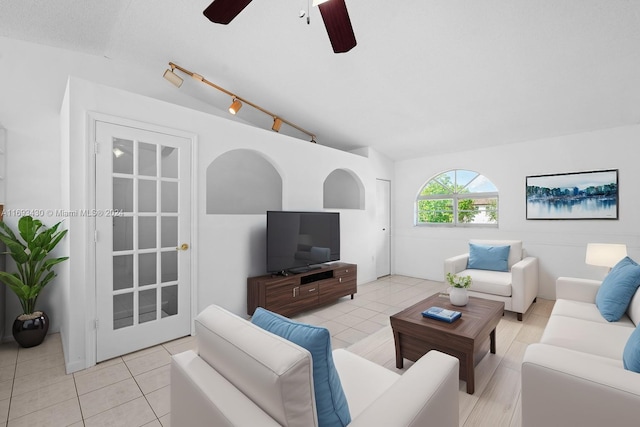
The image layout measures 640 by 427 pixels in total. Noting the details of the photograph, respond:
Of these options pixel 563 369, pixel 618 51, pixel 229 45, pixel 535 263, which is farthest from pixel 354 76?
pixel 535 263

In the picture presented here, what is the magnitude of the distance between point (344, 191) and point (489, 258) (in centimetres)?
283

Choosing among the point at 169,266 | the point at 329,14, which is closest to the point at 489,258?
the point at 329,14

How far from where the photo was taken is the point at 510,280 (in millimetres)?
3512

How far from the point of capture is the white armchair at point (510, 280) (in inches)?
133

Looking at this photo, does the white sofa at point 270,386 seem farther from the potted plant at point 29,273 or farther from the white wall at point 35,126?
the white wall at point 35,126

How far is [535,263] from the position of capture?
154 inches

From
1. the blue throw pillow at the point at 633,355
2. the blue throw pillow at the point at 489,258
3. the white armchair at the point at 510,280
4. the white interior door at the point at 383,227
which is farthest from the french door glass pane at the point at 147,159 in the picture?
the blue throw pillow at the point at 489,258

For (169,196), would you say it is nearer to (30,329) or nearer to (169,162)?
(169,162)

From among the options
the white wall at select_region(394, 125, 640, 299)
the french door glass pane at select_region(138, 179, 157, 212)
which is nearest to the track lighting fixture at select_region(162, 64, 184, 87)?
the french door glass pane at select_region(138, 179, 157, 212)

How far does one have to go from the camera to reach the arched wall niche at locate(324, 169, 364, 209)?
209 inches

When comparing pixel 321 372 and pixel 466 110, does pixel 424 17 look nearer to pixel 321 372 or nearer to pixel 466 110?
pixel 466 110

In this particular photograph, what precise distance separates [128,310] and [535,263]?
480 centimetres

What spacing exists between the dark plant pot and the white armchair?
4488mm

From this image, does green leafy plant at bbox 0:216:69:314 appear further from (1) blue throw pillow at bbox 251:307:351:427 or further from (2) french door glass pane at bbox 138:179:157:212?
(1) blue throw pillow at bbox 251:307:351:427
